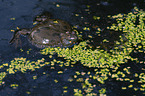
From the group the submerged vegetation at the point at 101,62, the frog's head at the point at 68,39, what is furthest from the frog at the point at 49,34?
the submerged vegetation at the point at 101,62

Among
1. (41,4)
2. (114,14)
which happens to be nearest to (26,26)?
(41,4)

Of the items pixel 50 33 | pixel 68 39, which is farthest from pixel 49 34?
pixel 68 39

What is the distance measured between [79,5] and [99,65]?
4.35 m

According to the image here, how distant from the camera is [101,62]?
351 inches

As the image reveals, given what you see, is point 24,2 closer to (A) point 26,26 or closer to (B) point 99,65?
(A) point 26,26

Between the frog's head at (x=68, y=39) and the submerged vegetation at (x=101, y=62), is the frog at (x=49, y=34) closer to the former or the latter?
the frog's head at (x=68, y=39)

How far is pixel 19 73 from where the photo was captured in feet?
27.9

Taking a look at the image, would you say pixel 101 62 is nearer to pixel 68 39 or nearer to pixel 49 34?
pixel 68 39

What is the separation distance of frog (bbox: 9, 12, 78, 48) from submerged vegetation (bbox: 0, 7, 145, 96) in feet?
0.96

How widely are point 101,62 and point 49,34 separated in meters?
2.54

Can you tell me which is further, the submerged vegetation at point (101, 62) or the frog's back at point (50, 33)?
the frog's back at point (50, 33)

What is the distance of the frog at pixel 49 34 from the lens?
9.62 meters

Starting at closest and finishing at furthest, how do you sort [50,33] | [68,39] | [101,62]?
[101,62] → [68,39] → [50,33]

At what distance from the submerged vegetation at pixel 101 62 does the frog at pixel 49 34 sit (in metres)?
0.29
